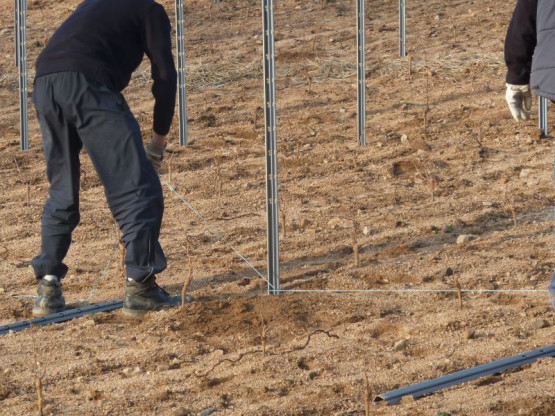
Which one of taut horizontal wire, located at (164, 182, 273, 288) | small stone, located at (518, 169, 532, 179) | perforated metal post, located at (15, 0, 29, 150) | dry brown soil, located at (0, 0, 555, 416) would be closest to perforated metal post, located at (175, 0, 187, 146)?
dry brown soil, located at (0, 0, 555, 416)

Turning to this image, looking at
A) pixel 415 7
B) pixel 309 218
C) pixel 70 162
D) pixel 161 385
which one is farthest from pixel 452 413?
pixel 415 7

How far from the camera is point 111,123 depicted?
5.04 m

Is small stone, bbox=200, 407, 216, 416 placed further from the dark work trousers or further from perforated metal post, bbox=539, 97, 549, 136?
perforated metal post, bbox=539, 97, 549, 136

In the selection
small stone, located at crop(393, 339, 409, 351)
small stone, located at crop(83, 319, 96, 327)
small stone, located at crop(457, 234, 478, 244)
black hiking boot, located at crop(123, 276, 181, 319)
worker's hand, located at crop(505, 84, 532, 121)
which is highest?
worker's hand, located at crop(505, 84, 532, 121)

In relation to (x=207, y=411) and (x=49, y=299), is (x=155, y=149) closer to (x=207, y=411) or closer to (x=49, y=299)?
(x=49, y=299)

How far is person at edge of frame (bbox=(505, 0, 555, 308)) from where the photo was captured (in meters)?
3.79

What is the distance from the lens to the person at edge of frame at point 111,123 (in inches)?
199

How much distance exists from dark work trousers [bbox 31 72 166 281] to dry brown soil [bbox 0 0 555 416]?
367mm

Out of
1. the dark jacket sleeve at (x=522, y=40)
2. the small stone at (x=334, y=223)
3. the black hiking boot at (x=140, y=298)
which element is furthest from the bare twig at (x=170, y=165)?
the dark jacket sleeve at (x=522, y=40)

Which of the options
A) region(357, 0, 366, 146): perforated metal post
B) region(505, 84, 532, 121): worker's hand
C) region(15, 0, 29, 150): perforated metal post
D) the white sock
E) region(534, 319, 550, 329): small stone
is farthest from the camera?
region(15, 0, 29, 150): perforated metal post

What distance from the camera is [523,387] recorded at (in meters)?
4.10

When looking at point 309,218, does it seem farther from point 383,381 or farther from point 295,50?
point 295,50

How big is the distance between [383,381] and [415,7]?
900 cm

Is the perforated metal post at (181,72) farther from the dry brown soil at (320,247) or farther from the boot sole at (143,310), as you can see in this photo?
the boot sole at (143,310)
